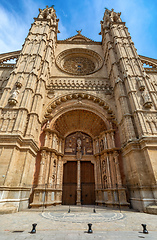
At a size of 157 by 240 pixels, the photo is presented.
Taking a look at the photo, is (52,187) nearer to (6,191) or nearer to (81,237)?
(6,191)

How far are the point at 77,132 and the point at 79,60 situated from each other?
1217cm

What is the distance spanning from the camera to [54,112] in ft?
42.5

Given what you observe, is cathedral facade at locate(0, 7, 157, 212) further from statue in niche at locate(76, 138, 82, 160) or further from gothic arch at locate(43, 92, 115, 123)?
statue in niche at locate(76, 138, 82, 160)

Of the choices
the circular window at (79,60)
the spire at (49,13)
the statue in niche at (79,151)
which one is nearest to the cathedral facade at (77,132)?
the statue in niche at (79,151)

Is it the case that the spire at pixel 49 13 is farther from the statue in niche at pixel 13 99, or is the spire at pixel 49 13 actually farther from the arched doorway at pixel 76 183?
the arched doorway at pixel 76 183

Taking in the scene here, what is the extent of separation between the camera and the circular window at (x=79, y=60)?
18750 millimetres

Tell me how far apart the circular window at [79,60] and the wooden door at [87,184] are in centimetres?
1290

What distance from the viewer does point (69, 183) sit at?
11906 mm

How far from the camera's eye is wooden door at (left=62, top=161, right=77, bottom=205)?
1114cm

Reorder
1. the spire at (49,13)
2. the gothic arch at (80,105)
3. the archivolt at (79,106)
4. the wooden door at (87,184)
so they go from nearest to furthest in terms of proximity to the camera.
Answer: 1. the wooden door at (87,184)
2. the archivolt at (79,106)
3. the gothic arch at (80,105)
4. the spire at (49,13)

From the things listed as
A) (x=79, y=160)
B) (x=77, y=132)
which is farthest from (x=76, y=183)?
(x=77, y=132)

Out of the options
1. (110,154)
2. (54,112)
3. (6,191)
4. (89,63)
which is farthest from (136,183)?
(89,63)

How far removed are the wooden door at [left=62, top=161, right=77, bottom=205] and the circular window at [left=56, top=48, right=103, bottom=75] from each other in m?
12.9

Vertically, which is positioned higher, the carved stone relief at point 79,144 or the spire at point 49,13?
the spire at point 49,13
